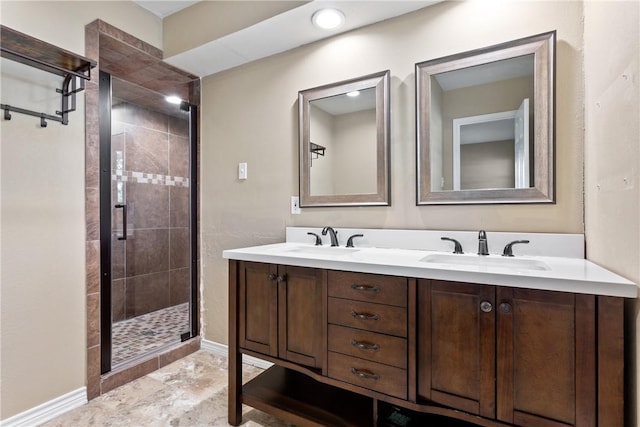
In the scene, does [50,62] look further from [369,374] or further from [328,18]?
[369,374]

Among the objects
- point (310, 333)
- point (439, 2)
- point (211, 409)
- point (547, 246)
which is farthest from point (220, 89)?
point (547, 246)

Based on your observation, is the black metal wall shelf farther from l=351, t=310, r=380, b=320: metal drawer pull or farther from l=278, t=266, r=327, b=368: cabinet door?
l=351, t=310, r=380, b=320: metal drawer pull

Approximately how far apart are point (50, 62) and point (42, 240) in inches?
36.4

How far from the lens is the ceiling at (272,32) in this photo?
5.58 feet

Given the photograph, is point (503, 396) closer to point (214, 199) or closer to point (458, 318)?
point (458, 318)

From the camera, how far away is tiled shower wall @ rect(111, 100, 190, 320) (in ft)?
8.59

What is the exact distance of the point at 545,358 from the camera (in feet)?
3.24

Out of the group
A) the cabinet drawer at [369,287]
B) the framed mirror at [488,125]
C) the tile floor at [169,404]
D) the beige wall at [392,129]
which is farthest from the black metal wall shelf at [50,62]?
the framed mirror at [488,125]

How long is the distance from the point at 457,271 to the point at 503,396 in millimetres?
423

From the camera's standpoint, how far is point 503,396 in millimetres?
1033

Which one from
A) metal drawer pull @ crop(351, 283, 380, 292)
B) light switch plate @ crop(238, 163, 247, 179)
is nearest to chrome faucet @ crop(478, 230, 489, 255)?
metal drawer pull @ crop(351, 283, 380, 292)

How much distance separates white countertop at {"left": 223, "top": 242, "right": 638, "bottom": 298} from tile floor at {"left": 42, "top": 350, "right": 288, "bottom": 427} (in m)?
0.87

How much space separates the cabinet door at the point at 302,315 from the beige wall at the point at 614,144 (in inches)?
39.6

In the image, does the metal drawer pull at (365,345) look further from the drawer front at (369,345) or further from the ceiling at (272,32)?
the ceiling at (272,32)
